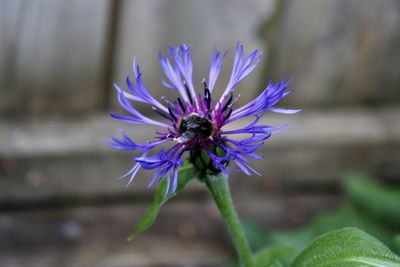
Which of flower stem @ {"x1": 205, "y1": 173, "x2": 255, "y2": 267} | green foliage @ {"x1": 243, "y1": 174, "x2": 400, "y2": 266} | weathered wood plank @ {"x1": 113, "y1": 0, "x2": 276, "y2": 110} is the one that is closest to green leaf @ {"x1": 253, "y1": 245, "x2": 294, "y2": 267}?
flower stem @ {"x1": 205, "y1": 173, "x2": 255, "y2": 267}

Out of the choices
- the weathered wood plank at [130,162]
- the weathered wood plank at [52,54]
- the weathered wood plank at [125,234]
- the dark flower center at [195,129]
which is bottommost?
the weathered wood plank at [125,234]

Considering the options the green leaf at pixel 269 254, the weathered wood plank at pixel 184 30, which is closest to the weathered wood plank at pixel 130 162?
the weathered wood plank at pixel 184 30

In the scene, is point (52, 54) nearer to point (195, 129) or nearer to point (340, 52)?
point (340, 52)

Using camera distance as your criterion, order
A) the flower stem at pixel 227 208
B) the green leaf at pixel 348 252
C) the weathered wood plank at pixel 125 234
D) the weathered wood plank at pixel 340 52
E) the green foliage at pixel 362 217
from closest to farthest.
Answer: the green leaf at pixel 348 252 → the flower stem at pixel 227 208 → the green foliage at pixel 362 217 → the weathered wood plank at pixel 340 52 → the weathered wood plank at pixel 125 234

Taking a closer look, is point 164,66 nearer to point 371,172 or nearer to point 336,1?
point 336,1

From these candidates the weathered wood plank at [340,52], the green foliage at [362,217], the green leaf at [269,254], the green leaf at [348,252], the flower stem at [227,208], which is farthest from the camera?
the weathered wood plank at [340,52]

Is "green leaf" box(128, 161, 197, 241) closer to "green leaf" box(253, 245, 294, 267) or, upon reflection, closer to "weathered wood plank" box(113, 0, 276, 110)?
"green leaf" box(253, 245, 294, 267)

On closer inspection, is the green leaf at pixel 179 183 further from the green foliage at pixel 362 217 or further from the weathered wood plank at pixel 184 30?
the weathered wood plank at pixel 184 30
